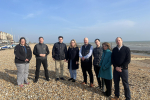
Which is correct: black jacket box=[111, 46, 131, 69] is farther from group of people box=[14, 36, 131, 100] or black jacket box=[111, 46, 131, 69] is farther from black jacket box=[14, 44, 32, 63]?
black jacket box=[14, 44, 32, 63]

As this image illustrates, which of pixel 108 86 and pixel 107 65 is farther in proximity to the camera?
pixel 108 86

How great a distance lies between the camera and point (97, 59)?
3.63m

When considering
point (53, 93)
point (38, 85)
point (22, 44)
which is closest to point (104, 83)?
point (53, 93)

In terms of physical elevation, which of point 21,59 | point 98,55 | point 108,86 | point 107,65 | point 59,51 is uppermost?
point 59,51

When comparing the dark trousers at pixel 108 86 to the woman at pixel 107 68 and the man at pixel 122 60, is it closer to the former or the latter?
the woman at pixel 107 68

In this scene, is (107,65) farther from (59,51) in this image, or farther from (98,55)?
(59,51)

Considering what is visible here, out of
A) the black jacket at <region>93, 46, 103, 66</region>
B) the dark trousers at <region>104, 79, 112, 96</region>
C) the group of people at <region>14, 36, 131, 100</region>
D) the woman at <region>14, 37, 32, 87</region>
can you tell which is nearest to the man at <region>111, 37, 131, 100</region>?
the group of people at <region>14, 36, 131, 100</region>

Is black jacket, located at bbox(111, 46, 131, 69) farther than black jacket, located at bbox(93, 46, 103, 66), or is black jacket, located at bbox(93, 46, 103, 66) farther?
black jacket, located at bbox(93, 46, 103, 66)

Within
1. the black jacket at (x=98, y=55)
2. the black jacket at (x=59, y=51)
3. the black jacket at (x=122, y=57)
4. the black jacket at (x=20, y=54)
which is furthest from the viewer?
the black jacket at (x=59, y=51)

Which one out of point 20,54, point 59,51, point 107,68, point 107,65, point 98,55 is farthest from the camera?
point 59,51

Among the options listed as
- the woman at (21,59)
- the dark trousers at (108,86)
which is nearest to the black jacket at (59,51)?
the woman at (21,59)

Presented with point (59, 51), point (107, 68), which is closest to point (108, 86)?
point (107, 68)

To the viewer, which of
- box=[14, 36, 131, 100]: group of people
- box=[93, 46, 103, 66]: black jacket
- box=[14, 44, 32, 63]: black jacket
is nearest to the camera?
box=[14, 36, 131, 100]: group of people

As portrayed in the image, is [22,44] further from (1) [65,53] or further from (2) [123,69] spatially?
(2) [123,69]
